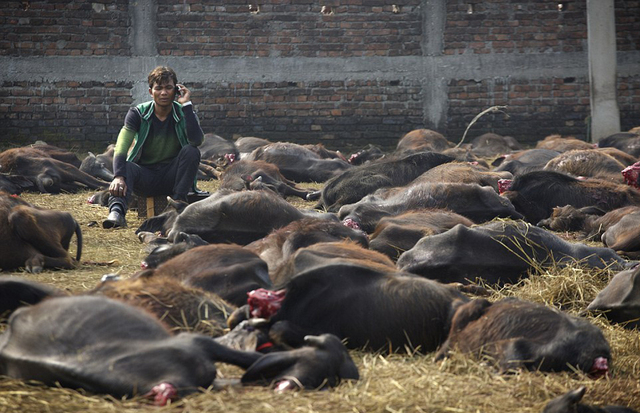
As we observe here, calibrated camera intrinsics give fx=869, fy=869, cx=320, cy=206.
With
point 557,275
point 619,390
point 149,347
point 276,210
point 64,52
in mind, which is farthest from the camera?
point 64,52

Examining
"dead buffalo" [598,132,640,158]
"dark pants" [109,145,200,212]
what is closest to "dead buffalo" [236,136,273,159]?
"dark pants" [109,145,200,212]

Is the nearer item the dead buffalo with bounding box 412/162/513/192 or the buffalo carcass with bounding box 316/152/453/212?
the dead buffalo with bounding box 412/162/513/192

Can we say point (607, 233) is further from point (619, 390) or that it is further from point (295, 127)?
point (295, 127)

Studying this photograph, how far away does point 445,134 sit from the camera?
14984 mm

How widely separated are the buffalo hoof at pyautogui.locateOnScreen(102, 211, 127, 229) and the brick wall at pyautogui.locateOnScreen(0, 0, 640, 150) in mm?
7305

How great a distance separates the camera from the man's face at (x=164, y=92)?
7543mm

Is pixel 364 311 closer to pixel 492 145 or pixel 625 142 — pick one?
pixel 625 142

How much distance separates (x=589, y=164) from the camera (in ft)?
28.9

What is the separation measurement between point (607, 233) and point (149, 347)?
413cm

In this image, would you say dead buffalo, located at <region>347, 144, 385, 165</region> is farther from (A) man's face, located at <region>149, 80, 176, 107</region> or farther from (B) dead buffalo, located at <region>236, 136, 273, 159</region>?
(A) man's face, located at <region>149, 80, 176, 107</region>

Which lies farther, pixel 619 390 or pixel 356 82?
pixel 356 82

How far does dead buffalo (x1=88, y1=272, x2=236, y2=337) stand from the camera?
3543mm

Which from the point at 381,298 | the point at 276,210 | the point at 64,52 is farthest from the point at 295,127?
the point at 381,298

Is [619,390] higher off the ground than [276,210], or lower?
lower
